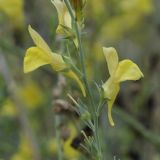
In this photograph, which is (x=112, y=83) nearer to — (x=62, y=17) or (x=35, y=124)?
(x=62, y=17)

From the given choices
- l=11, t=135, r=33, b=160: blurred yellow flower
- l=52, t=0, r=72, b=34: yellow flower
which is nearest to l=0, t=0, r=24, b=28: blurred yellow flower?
l=11, t=135, r=33, b=160: blurred yellow flower

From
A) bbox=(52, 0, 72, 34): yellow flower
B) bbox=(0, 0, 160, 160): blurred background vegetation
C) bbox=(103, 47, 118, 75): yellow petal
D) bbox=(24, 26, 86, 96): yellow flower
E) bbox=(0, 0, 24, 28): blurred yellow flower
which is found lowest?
bbox=(0, 0, 160, 160): blurred background vegetation

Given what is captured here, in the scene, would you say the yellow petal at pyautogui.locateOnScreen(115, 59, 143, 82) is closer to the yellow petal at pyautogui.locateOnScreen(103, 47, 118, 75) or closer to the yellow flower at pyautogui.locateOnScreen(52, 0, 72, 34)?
the yellow petal at pyautogui.locateOnScreen(103, 47, 118, 75)

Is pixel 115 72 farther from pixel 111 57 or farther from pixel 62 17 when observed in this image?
pixel 62 17

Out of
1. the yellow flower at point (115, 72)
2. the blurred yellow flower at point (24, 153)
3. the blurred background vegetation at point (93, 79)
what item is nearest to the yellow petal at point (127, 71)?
the yellow flower at point (115, 72)

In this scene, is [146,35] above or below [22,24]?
below

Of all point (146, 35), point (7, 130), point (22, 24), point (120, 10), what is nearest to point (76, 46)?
point (7, 130)

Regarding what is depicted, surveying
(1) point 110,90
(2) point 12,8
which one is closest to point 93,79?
(2) point 12,8

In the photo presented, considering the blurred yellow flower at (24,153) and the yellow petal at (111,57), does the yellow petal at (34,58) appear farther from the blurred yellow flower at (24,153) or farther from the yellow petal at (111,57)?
the blurred yellow flower at (24,153)
